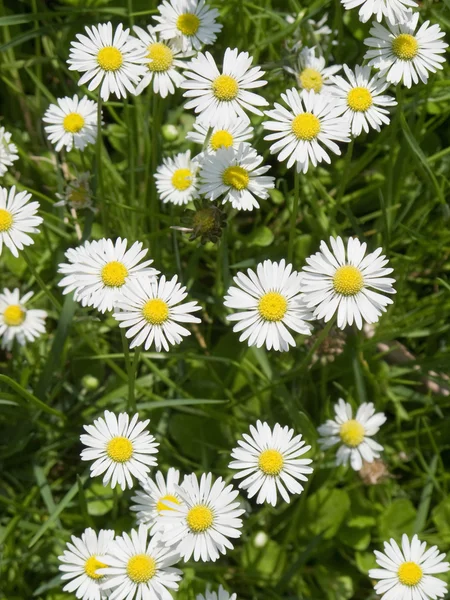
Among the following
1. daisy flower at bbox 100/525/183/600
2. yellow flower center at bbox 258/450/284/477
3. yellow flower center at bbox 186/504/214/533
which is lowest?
daisy flower at bbox 100/525/183/600

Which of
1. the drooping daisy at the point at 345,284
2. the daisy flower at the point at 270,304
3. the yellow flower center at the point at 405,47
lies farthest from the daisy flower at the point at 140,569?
the yellow flower center at the point at 405,47

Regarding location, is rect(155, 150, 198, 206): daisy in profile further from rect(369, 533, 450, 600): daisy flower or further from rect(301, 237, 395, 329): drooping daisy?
rect(369, 533, 450, 600): daisy flower

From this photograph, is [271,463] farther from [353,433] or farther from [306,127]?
[306,127]

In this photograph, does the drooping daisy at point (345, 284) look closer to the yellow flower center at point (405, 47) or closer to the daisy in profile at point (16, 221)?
the yellow flower center at point (405, 47)

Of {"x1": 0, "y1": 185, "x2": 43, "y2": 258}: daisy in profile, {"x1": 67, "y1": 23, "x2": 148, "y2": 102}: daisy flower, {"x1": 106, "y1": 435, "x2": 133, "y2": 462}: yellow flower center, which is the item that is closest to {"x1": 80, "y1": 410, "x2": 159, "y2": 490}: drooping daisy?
{"x1": 106, "y1": 435, "x2": 133, "y2": 462}: yellow flower center

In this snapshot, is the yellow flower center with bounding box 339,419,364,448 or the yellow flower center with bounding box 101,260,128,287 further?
the yellow flower center with bounding box 339,419,364,448

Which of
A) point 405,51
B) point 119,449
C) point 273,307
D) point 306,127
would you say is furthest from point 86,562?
point 405,51
